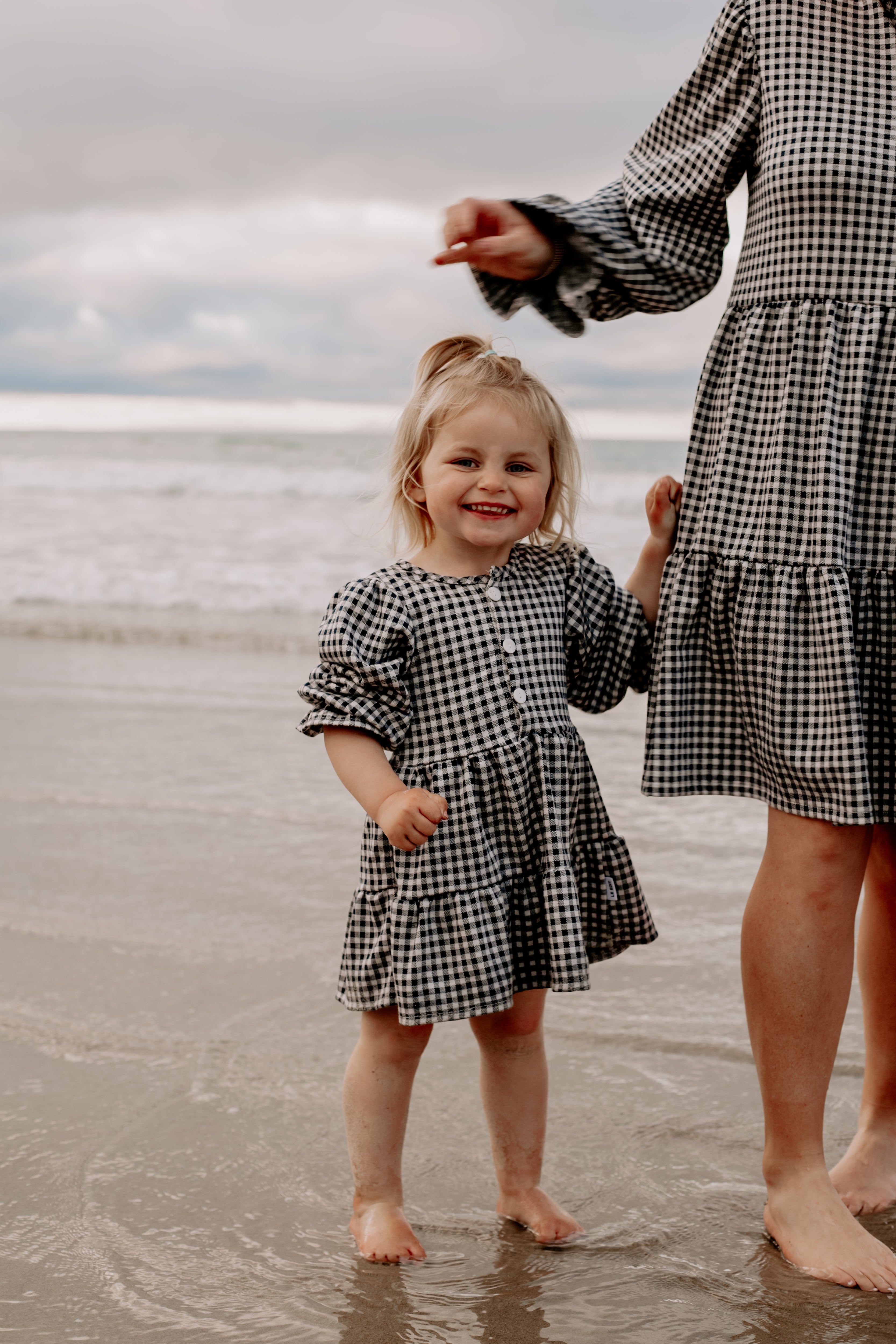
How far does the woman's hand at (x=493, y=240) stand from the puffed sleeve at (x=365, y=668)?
1.59ft

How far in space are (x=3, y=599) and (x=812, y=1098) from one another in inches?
282

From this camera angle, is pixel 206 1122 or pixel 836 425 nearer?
pixel 836 425

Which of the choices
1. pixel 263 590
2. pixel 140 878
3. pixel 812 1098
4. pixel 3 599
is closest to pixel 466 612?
pixel 812 1098

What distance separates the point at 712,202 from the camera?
1.87 m

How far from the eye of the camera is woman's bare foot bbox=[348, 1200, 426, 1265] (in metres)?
1.75

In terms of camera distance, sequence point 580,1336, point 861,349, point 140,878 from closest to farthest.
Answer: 1. point 580,1336
2. point 861,349
3. point 140,878

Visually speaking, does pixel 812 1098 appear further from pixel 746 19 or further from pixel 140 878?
pixel 140 878

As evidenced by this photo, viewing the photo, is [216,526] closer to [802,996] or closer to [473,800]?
[473,800]

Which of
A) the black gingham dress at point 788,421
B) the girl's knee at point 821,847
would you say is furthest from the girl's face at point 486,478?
the girl's knee at point 821,847

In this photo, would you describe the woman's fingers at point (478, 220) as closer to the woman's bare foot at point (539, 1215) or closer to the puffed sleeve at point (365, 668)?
the puffed sleeve at point (365, 668)

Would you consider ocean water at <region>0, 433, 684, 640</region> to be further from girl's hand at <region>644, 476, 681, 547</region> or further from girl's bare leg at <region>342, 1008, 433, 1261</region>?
girl's bare leg at <region>342, 1008, 433, 1261</region>

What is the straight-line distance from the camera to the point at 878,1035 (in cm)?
201

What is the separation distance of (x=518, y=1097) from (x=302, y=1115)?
1.56ft

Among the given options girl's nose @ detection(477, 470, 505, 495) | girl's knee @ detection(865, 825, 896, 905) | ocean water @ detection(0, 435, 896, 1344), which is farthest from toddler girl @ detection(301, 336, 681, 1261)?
girl's knee @ detection(865, 825, 896, 905)
